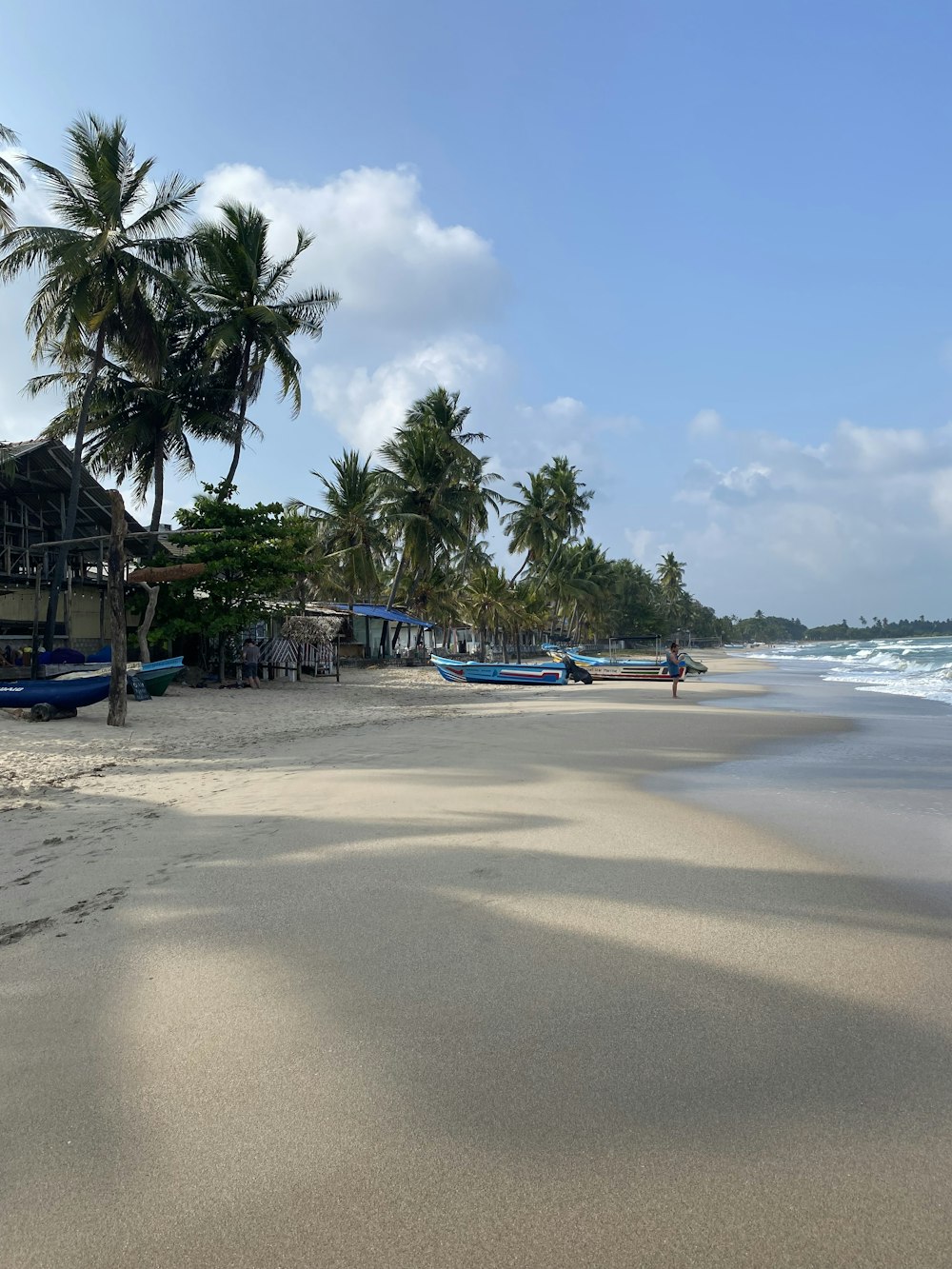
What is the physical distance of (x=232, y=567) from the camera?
61.8 ft

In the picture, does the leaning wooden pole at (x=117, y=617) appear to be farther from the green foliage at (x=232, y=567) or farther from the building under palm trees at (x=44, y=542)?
the building under palm trees at (x=44, y=542)

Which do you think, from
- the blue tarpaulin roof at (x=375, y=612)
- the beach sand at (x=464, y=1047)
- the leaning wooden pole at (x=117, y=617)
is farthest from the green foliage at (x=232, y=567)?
the beach sand at (x=464, y=1047)

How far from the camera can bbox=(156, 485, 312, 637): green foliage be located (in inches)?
748

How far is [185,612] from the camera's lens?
64.6ft

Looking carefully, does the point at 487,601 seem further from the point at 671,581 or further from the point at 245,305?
the point at 671,581

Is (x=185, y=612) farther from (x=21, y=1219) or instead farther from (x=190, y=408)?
(x=21, y=1219)

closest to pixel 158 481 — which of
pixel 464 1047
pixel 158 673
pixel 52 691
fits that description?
pixel 158 673

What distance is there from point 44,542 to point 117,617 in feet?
25.5

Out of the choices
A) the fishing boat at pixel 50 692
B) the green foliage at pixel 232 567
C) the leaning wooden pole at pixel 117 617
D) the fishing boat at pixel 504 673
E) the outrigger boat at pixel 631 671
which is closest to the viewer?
the leaning wooden pole at pixel 117 617

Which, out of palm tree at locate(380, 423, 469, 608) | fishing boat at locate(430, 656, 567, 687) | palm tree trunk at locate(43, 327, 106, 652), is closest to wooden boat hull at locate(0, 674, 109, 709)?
palm tree trunk at locate(43, 327, 106, 652)

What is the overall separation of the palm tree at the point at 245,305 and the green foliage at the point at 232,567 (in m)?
3.63

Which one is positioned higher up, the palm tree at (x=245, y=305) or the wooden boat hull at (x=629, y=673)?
the palm tree at (x=245, y=305)

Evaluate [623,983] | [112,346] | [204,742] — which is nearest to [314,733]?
[204,742]

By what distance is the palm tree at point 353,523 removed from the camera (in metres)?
34.0
